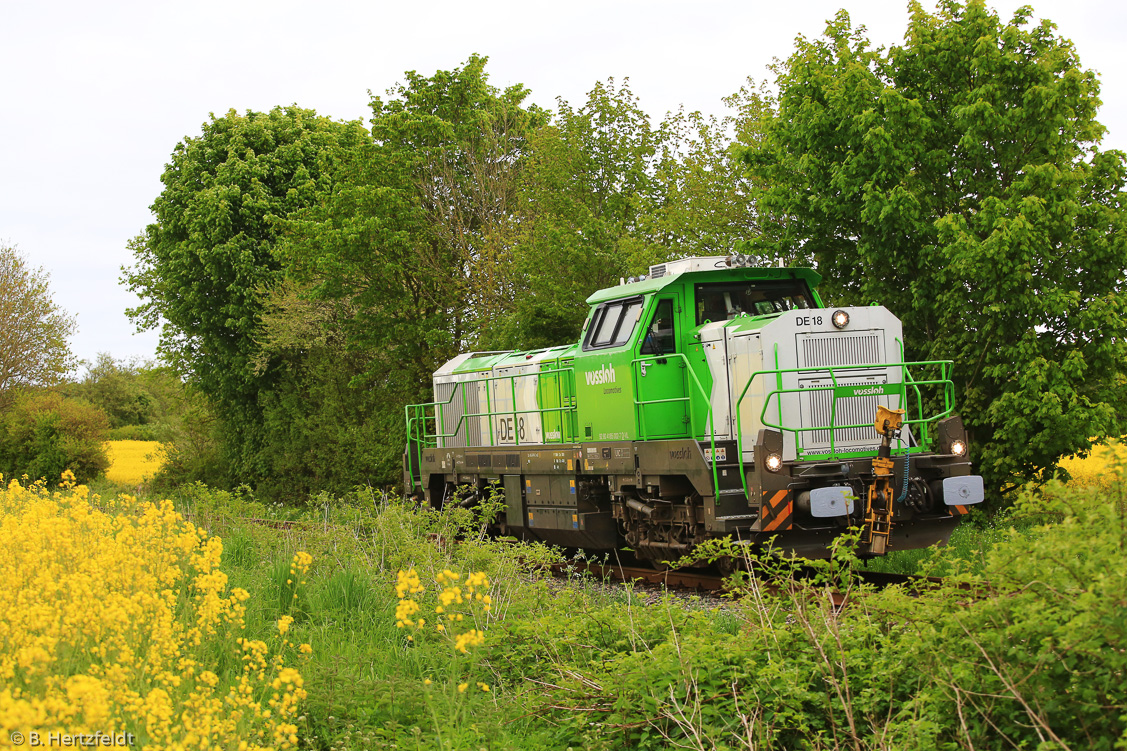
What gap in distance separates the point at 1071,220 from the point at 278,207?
23.8 meters

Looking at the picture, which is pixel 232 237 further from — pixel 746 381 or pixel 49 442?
pixel 746 381

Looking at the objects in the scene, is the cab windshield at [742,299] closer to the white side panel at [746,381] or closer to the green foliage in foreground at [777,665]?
the white side panel at [746,381]

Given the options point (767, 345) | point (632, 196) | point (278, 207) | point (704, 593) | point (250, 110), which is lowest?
point (704, 593)

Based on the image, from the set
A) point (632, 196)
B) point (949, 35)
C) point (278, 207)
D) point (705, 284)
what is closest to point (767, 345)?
point (705, 284)

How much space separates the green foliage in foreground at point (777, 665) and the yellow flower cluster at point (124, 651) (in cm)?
60

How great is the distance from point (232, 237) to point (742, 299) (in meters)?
22.1

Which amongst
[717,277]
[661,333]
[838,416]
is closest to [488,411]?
[661,333]

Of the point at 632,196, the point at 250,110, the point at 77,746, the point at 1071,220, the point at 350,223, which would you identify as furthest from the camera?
the point at 250,110

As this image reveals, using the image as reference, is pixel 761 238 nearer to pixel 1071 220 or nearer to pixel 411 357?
pixel 1071 220

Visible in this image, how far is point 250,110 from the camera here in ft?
106

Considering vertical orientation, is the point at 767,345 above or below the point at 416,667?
above

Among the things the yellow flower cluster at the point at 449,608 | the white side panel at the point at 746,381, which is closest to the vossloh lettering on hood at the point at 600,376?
the white side panel at the point at 746,381

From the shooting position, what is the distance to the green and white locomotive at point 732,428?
9.00 m

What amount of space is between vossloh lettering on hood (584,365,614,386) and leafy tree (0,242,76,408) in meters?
31.5
